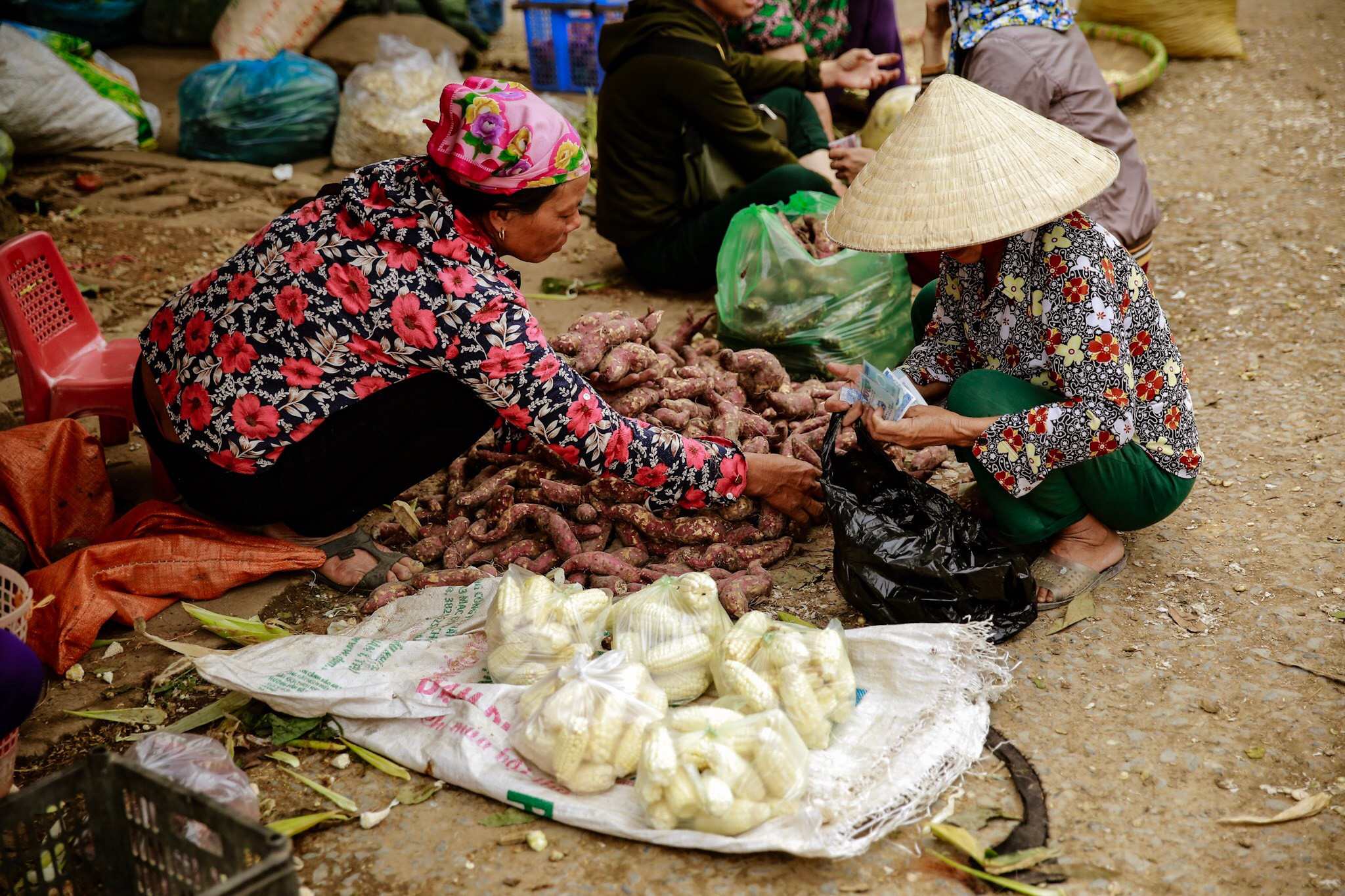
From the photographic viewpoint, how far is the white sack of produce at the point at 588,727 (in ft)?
5.90

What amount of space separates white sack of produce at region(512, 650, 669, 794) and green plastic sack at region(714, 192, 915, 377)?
6.36 feet

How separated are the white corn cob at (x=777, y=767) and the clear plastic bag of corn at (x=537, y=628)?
0.45 meters

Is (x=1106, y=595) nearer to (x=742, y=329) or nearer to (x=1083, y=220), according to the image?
(x=1083, y=220)

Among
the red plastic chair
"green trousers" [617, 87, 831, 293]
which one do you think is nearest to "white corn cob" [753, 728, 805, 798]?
the red plastic chair

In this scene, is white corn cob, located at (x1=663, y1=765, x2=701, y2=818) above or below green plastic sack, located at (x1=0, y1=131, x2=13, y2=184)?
below

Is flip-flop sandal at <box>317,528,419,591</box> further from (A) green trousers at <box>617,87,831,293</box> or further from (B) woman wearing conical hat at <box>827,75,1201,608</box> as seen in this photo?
(A) green trousers at <box>617,87,831,293</box>

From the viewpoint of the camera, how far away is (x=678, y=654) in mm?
2018

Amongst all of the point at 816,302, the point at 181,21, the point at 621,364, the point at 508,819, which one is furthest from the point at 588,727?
the point at 181,21

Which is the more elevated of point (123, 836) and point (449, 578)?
point (123, 836)

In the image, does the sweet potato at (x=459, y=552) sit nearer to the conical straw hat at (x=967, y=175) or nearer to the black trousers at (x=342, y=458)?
the black trousers at (x=342, y=458)

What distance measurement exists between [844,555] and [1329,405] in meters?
1.99

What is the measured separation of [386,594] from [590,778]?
0.92 metres

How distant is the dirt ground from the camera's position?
174 centimetres

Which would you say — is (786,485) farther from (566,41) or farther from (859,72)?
(566,41)
